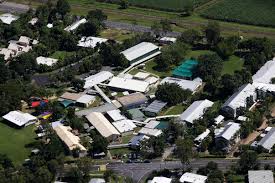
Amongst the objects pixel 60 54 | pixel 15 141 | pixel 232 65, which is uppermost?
pixel 60 54

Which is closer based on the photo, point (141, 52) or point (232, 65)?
point (232, 65)

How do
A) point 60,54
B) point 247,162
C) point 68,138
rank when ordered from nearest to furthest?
point 247,162
point 68,138
point 60,54

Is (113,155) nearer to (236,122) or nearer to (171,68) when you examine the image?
(236,122)

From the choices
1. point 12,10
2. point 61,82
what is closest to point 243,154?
point 61,82

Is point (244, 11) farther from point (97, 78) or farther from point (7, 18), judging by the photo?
point (7, 18)


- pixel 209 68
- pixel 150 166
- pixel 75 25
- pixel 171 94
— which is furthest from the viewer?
pixel 75 25

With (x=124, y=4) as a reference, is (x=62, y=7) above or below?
above

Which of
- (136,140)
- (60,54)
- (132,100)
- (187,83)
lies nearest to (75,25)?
(60,54)
